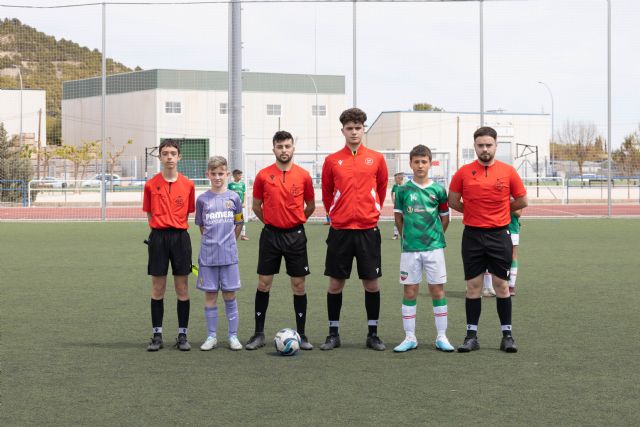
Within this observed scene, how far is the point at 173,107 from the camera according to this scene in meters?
52.5

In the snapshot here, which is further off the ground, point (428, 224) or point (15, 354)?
point (428, 224)

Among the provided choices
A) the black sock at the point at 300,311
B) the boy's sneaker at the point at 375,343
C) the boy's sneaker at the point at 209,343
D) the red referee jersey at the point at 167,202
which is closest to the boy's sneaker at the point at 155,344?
the boy's sneaker at the point at 209,343

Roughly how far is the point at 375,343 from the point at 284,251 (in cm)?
102

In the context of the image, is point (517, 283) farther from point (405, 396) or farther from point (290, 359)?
point (405, 396)

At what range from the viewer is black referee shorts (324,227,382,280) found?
251 inches

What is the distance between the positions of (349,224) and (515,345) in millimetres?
1595

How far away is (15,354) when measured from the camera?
6.12m

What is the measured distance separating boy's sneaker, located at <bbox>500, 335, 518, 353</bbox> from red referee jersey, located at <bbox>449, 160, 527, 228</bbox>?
88cm

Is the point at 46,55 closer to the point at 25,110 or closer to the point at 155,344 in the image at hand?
the point at 155,344

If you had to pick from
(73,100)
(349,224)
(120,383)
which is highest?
(73,100)

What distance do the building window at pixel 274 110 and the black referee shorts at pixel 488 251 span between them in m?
41.7

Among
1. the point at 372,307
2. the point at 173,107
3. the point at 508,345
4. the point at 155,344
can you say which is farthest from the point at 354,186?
the point at 173,107

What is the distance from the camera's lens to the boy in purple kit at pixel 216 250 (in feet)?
21.3

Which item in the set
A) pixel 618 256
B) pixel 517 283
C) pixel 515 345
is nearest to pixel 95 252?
pixel 517 283
